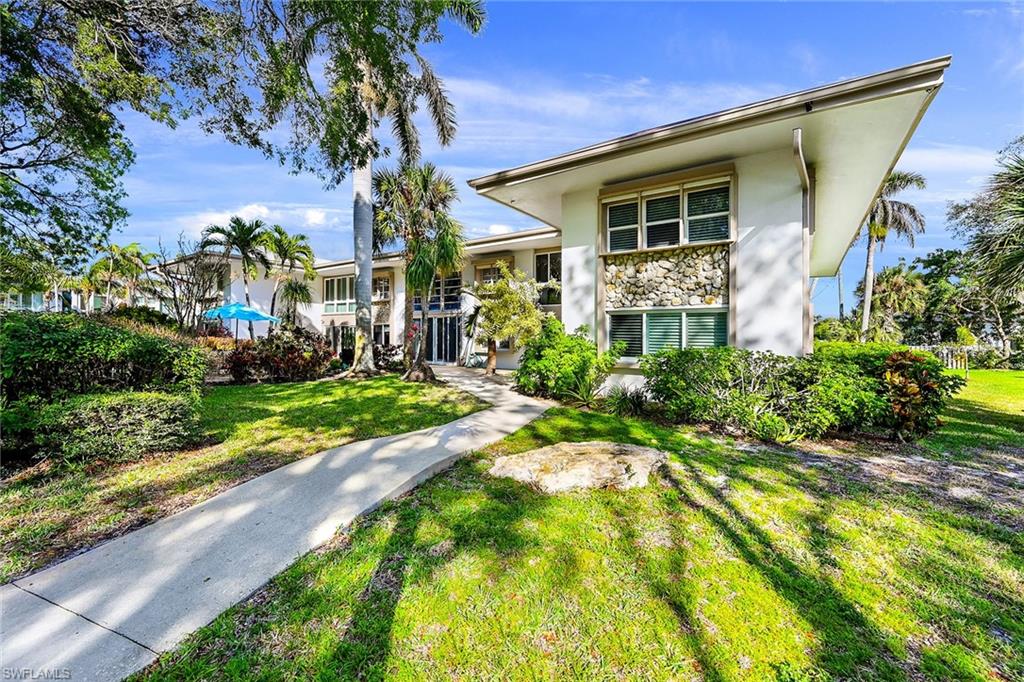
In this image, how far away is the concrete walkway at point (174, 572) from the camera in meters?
2.22

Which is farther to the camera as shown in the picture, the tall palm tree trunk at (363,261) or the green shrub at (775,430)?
the tall palm tree trunk at (363,261)

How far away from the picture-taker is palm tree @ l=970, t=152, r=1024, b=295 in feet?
24.3

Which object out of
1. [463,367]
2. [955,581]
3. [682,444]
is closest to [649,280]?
[682,444]

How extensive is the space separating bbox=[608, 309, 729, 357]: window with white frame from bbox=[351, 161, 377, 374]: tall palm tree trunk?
28.8 feet

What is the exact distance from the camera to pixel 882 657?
2236 millimetres

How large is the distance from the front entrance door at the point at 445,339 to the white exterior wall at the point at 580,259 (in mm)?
10377

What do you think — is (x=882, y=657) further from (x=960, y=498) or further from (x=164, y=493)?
(x=164, y=493)

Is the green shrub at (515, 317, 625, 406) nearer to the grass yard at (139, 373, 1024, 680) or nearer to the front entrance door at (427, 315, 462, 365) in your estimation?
the grass yard at (139, 373, 1024, 680)

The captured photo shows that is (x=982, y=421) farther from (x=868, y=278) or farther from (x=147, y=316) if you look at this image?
(x=147, y=316)

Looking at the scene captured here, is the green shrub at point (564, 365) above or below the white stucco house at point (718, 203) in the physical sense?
below

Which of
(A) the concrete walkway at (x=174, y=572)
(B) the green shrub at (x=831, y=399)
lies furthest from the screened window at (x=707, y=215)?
(A) the concrete walkway at (x=174, y=572)

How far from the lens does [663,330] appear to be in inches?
361

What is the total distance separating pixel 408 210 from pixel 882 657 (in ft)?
46.8

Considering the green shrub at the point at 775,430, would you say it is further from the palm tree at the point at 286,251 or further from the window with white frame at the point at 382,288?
the palm tree at the point at 286,251
